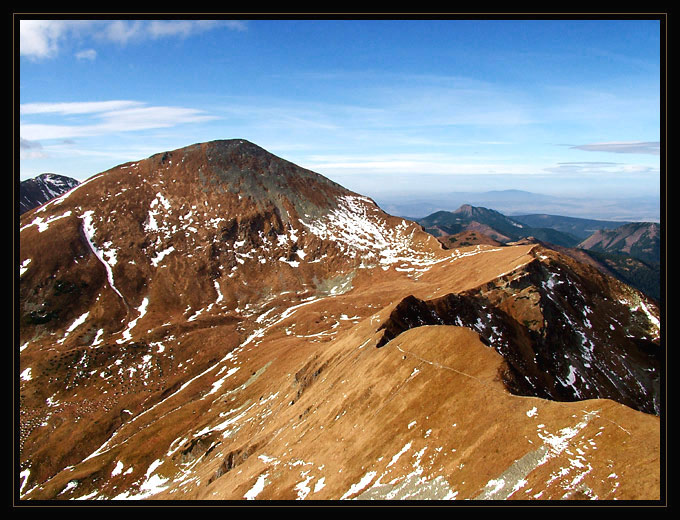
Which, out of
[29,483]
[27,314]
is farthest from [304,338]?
[27,314]

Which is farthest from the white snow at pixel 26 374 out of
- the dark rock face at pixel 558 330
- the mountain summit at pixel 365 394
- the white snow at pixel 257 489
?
the dark rock face at pixel 558 330

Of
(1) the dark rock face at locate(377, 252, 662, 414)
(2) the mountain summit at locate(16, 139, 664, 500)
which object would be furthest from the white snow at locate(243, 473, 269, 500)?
(1) the dark rock face at locate(377, 252, 662, 414)

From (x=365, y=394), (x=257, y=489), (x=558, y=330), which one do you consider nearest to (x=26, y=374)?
(x=257, y=489)

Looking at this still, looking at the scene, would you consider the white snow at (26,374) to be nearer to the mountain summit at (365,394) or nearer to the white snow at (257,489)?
the mountain summit at (365,394)

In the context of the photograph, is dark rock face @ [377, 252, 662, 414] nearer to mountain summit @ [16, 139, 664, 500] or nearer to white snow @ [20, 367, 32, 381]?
mountain summit @ [16, 139, 664, 500]

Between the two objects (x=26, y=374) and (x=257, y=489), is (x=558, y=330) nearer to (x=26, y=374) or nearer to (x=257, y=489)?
(x=257, y=489)
